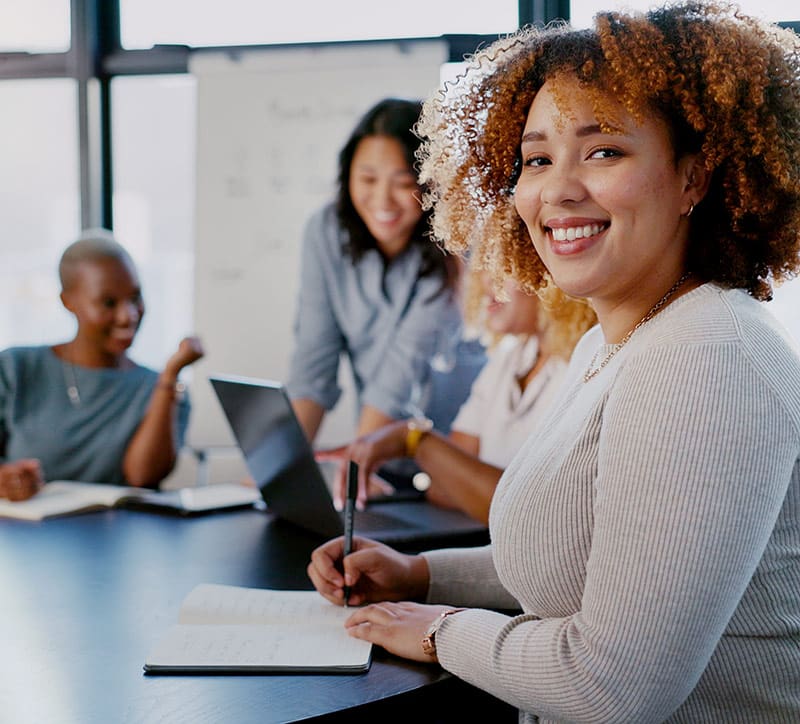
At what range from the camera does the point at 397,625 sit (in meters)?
1.15

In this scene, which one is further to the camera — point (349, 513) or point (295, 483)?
point (295, 483)

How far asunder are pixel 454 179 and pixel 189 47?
2.62 metres

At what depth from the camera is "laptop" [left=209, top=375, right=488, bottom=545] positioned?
163cm

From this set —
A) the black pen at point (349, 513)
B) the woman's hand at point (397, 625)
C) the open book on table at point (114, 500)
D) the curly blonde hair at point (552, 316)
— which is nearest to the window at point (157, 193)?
the curly blonde hair at point (552, 316)

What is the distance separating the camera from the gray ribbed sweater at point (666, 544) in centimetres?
85

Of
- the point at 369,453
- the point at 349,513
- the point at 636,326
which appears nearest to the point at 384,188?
the point at 369,453

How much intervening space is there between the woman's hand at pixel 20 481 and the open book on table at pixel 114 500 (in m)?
0.02

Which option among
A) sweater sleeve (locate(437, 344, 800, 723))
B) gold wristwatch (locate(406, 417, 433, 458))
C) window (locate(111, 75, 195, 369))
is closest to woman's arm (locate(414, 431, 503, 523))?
gold wristwatch (locate(406, 417, 433, 458))

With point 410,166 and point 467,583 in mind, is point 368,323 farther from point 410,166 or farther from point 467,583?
point 467,583

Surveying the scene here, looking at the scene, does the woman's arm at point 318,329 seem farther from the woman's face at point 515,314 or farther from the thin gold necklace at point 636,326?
the thin gold necklace at point 636,326

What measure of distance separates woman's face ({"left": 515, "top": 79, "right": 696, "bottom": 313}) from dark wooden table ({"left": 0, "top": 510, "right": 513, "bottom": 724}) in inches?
18.7

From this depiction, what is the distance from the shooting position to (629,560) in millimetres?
871

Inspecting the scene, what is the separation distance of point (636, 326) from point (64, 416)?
5.91ft

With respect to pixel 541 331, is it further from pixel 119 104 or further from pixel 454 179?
pixel 119 104
